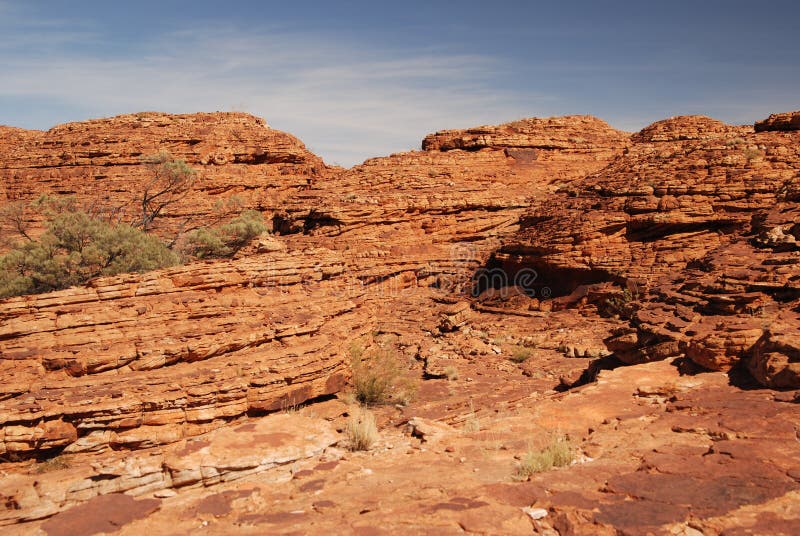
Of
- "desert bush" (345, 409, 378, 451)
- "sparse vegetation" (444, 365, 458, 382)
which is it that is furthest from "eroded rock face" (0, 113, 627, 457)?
"desert bush" (345, 409, 378, 451)

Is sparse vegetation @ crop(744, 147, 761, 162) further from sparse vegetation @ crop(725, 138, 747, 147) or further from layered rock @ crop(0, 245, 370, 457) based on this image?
layered rock @ crop(0, 245, 370, 457)

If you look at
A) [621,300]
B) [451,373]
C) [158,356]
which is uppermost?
[158,356]

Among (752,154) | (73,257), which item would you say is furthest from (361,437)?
(752,154)

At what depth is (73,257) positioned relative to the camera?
1379cm

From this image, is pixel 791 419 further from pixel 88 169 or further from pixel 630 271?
pixel 88 169

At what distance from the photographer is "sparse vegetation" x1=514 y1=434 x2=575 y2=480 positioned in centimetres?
483

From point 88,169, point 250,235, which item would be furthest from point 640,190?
point 88,169

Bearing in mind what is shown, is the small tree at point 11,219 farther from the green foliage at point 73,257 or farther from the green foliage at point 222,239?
the green foliage at point 73,257

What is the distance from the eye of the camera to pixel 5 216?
22062 millimetres

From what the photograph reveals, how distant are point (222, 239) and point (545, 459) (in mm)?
18734

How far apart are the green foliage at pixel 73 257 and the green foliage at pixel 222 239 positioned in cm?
442

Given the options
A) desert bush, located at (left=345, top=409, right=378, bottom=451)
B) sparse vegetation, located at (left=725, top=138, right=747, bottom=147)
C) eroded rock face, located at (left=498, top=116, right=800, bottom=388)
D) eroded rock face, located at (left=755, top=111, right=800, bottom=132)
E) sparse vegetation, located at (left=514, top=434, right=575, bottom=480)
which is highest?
eroded rock face, located at (left=755, top=111, right=800, bottom=132)

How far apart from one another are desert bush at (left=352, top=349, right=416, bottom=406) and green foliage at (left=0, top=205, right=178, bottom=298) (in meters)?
6.77

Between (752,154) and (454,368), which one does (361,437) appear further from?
(752,154)
